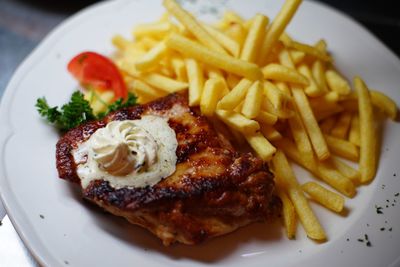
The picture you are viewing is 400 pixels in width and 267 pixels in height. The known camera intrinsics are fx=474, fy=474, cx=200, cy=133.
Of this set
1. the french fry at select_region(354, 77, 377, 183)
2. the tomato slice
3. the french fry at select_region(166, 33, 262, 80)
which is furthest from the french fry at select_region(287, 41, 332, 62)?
the tomato slice

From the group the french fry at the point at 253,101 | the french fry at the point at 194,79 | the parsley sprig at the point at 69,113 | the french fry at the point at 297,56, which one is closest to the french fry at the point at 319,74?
the french fry at the point at 297,56

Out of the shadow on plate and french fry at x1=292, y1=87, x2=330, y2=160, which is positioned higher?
french fry at x1=292, y1=87, x2=330, y2=160

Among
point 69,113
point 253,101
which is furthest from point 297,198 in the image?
point 69,113

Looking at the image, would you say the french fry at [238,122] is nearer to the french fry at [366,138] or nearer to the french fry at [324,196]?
the french fry at [324,196]

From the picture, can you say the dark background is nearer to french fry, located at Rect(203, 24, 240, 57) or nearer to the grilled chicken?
french fry, located at Rect(203, 24, 240, 57)

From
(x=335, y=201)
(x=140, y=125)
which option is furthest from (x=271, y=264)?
(x=140, y=125)

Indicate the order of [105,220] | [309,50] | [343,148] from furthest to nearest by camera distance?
[309,50] < [343,148] < [105,220]

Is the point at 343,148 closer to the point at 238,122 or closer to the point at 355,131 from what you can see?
the point at 355,131
